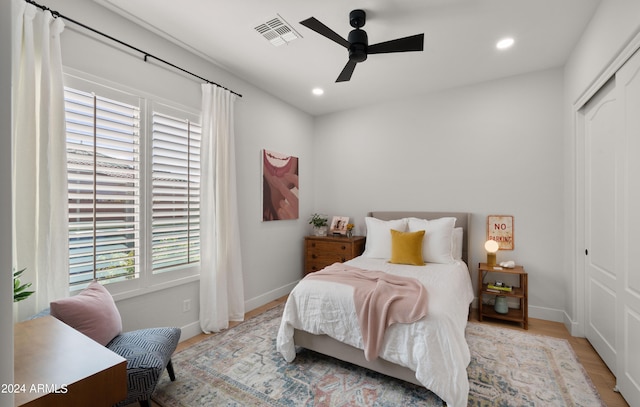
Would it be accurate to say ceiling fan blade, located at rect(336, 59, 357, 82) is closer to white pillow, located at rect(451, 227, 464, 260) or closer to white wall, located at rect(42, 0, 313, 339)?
white wall, located at rect(42, 0, 313, 339)

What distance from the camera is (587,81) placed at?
244 cm

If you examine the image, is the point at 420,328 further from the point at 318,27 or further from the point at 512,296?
the point at 318,27

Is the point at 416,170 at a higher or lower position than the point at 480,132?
lower

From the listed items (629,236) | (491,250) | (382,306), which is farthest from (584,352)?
(382,306)

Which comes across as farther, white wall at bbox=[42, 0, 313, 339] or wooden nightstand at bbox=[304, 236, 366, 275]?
wooden nightstand at bbox=[304, 236, 366, 275]

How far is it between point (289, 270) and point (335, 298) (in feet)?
7.14

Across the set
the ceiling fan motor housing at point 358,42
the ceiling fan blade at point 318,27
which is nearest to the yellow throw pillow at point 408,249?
the ceiling fan motor housing at point 358,42

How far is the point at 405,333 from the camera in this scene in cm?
188

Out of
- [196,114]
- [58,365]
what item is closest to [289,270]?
[196,114]

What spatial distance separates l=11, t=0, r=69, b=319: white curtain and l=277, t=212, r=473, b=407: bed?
1641 millimetres

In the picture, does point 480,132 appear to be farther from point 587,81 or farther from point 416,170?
point 587,81

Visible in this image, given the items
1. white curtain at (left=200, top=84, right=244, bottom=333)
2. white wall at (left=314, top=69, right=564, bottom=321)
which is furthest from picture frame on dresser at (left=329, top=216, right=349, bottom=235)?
white curtain at (left=200, top=84, right=244, bottom=333)

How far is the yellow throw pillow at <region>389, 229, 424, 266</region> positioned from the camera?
10.1 feet
